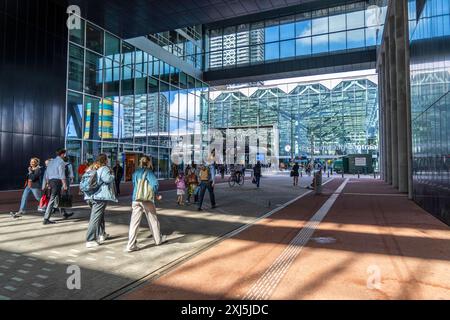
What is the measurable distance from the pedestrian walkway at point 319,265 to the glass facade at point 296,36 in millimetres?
26331

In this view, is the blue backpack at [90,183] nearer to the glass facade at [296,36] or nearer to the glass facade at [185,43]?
the glass facade at [185,43]

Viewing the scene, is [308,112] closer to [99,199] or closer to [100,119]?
[100,119]

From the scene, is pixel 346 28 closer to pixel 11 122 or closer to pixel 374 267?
pixel 11 122

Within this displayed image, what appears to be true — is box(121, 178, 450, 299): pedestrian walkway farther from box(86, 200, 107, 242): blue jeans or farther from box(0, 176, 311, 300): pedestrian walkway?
box(86, 200, 107, 242): blue jeans

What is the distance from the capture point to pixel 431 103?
10.4 meters

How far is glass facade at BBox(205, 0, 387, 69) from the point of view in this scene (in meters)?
31.0

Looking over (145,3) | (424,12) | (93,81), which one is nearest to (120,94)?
(93,81)

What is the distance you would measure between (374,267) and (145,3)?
18337 millimetres

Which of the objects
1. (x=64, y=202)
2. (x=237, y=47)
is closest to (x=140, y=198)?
(x=64, y=202)

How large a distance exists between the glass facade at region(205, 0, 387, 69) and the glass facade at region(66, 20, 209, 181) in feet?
20.9

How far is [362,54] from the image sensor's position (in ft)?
98.7

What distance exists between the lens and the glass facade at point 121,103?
20.1 m

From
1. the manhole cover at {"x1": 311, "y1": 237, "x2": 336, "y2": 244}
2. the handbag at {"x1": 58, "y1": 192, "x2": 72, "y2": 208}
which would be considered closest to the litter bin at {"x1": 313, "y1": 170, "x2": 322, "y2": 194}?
the manhole cover at {"x1": 311, "y1": 237, "x2": 336, "y2": 244}

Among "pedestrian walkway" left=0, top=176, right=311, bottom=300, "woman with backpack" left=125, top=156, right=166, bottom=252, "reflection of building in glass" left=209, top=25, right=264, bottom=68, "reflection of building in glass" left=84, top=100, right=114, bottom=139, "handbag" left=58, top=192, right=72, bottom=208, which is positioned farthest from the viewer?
"reflection of building in glass" left=209, top=25, right=264, bottom=68
